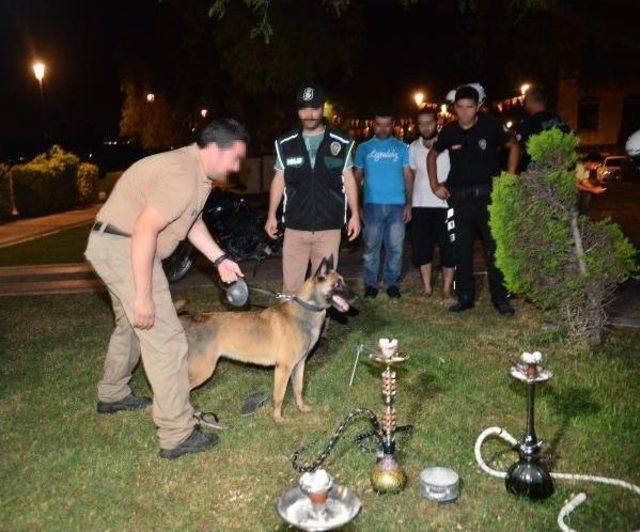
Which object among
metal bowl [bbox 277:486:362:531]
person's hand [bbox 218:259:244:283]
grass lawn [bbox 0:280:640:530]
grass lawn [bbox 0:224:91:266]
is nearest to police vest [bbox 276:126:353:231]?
grass lawn [bbox 0:280:640:530]

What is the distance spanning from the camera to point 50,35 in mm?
39938

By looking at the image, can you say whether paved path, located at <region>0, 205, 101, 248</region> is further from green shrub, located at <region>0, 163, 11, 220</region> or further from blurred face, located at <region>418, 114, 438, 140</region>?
blurred face, located at <region>418, 114, 438, 140</region>

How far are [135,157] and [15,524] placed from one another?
41.5 m

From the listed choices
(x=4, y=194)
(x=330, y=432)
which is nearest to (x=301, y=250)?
(x=330, y=432)

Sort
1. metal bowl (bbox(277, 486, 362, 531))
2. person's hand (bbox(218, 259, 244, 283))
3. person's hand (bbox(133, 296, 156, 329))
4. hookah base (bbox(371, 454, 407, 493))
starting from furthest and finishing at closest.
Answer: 1. person's hand (bbox(218, 259, 244, 283))
2. person's hand (bbox(133, 296, 156, 329))
3. hookah base (bbox(371, 454, 407, 493))
4. metal bowl (bbox(277, 486, 362, 531))

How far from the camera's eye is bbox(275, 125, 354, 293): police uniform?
5.68 metres

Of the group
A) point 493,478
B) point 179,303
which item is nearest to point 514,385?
point 493,478

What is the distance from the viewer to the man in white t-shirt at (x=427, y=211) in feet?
23.9

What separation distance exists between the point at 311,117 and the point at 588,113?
1559 inches

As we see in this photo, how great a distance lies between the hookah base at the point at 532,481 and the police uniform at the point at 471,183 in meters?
3.55

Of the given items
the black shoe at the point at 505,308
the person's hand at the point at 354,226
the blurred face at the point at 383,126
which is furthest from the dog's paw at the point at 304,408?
the blurred face at the point at 383,126

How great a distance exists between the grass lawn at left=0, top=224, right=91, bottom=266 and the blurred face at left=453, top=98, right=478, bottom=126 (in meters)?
7.29

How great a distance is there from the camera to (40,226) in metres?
15.5

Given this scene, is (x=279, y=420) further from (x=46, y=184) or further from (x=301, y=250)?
(x=46, y=184)
